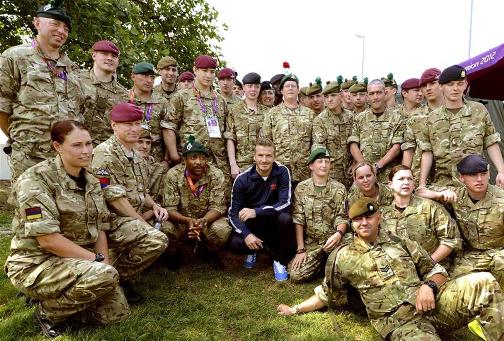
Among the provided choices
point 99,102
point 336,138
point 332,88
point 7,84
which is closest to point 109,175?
point 7,84

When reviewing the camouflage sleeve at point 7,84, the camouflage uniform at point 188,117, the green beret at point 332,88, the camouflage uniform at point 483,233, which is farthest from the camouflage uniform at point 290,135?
the camouflage sleeve at point 7,84

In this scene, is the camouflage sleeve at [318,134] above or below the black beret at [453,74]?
below

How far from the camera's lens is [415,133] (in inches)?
195

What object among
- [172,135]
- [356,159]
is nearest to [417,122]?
[356,159]

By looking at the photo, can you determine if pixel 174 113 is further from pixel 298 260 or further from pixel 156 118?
pixel 298 260

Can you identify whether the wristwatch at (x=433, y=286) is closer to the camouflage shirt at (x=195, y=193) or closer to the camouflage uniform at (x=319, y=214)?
the camouflage uniform at (x=319, y=214)

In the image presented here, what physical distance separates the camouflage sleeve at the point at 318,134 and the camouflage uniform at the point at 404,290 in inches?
92.6

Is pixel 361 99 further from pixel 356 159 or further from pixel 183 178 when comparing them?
pixel 183 178

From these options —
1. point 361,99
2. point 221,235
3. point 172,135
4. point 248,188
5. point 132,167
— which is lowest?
point 221,235

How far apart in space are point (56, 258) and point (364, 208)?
8.31ft

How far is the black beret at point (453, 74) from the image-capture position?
4266 mm

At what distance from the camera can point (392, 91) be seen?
621 centimetres

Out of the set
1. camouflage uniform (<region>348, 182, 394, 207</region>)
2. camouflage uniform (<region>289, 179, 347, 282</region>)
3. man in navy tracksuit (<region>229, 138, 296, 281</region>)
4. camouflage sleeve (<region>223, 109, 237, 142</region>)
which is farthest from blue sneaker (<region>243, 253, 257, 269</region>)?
camouflage sleeve (<region>223, 109, 237, 142</region>)

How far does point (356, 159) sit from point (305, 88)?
174 centimetres
